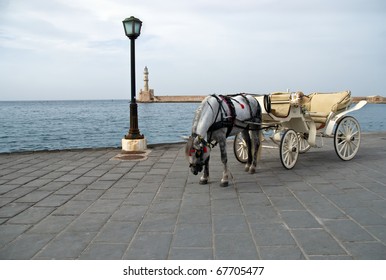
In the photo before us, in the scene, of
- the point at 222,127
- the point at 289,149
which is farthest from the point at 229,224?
the point at 289,149

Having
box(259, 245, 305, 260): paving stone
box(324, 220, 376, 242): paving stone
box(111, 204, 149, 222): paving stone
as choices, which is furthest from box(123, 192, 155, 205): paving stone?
box(324, 220, 376, 242): paving stone

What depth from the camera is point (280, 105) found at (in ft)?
21.9

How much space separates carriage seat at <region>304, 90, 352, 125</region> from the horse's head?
3436 millimetres

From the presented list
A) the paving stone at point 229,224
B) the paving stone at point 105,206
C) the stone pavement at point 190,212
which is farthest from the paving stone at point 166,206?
the paving stone at point 229,224

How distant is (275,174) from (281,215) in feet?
7.36

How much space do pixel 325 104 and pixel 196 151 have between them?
4145mm

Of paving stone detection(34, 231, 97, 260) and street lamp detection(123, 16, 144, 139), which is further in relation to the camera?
street lamp detection(123, 16, 144, 139)

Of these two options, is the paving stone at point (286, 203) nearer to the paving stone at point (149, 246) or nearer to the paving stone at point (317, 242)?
the paving stone at point (317, 242)

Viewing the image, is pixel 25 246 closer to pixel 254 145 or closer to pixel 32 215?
pixel 32 215

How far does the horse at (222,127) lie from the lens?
16.4 feet

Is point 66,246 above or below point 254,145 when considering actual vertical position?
below

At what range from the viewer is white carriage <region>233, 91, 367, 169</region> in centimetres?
661

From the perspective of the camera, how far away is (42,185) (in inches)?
222

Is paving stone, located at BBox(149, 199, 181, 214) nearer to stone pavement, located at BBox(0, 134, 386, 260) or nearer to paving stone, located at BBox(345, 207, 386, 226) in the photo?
stone pavement, located at BBox(0, 134, 386, 260)
